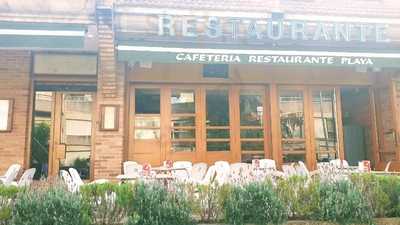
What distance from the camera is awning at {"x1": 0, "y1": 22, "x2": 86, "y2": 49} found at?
942cm

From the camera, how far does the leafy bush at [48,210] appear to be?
20.0 ft

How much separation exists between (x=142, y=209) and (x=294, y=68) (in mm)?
7520

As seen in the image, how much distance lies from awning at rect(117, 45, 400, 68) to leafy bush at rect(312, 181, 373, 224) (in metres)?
4.09

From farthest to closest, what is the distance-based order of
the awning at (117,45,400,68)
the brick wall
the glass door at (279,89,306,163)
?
the glass door at (279,89,306,163)
the brick wall
the awning at (117,45,400,68)

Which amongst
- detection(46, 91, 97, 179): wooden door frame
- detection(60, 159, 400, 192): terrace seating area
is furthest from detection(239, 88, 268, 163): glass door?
detection(46, 91, 97, 179): wooden door frame

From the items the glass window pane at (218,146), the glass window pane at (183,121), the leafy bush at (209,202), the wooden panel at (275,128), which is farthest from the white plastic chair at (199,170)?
the leafy bush at (209,202)

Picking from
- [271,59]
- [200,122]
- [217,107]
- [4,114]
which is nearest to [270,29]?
[271,59]

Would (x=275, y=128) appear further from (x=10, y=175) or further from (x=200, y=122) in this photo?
(x=10, y=175)

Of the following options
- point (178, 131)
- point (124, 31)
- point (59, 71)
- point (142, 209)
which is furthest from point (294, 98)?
point (142, 209)

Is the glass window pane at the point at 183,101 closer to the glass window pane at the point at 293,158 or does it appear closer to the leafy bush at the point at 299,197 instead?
the glass window pane at the point at 293,158

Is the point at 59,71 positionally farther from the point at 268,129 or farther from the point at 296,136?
the point at 296,136

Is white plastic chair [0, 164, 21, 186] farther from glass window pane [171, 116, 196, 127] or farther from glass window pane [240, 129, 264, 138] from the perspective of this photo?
glass window pane [240, 129, 264, 138]

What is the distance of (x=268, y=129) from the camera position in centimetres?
1223

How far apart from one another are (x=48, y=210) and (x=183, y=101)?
6.40 meters
